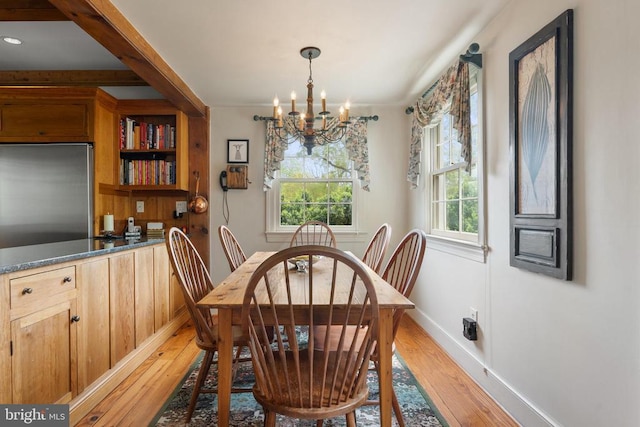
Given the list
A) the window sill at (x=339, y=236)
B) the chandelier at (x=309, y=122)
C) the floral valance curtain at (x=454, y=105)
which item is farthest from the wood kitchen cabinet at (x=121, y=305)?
the floral valance curtain at (x=454, y=105)

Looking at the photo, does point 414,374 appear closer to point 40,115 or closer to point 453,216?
point 453,216

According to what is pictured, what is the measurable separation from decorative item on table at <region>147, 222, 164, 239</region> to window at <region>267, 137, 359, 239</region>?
1.24 m

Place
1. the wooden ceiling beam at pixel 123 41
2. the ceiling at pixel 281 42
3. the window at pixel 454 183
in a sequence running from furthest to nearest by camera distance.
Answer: the window at pixel 454 183
the ceiling at pixel 281 42
the wooden ceiling beam at pixel 123 41

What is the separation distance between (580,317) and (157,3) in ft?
8.71

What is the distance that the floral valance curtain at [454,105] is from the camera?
2.30 m

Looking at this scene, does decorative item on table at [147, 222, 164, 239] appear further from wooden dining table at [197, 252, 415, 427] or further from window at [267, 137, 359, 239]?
wooden dining table at [197, 252, 415, 427]

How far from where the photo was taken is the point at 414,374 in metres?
2.30

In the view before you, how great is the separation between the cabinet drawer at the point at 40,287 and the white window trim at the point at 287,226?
209 centimetres

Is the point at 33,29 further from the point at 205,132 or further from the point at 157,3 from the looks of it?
the point at 205,132

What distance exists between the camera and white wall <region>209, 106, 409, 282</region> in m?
3.70

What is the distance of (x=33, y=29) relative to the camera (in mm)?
2340

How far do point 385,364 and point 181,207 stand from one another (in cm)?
298

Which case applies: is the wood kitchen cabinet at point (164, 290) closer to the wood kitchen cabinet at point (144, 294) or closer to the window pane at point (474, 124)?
the wood kitchen cabinet at point (144, 294)

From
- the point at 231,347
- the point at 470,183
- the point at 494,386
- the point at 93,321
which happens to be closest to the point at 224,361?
the point at 231,347
